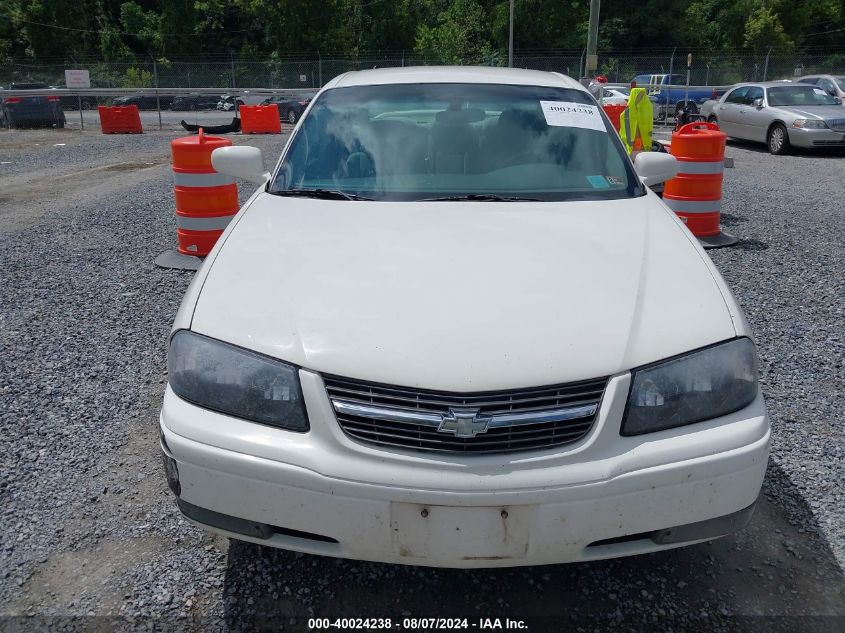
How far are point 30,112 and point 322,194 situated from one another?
23.9m

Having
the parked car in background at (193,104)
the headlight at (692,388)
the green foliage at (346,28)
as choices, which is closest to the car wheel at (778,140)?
the headlight at (692,388)

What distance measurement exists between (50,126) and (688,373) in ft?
84.8

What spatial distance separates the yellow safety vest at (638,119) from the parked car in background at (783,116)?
27.0 feet

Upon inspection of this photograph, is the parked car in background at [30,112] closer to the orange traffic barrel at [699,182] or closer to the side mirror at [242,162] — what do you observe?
the orange traffic barrel at [699,182]

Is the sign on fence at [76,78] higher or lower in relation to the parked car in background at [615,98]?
higher

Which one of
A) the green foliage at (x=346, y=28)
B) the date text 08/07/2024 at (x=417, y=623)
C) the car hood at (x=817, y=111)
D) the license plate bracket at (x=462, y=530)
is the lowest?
the date text 08/07/2024 at (x=417, y=623)

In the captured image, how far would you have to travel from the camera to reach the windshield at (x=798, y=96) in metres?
16.3

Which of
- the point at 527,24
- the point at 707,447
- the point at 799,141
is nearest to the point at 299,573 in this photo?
the point at 707,447

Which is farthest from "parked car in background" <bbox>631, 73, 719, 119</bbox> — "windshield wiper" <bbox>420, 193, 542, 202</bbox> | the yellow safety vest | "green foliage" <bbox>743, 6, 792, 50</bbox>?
"green foliage" <bbox>743, 6, 792, 50</bbox>

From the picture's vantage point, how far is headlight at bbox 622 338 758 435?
6.89ft

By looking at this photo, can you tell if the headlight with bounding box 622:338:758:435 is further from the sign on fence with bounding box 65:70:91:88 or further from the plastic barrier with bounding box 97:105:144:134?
the sign on fence with bounding box 65:70:91:88

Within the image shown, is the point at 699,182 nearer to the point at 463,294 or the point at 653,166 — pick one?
the point at 653,166

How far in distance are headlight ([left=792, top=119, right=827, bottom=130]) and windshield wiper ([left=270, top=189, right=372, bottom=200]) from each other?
1479cm

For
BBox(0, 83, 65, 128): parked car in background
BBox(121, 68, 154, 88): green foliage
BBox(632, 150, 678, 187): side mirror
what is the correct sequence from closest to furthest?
BBox(632, 150, 678, 187): side mirror → BBox(0, 83, 65, 128): parked car in background → BBox(121, 68, 154, 88): green foliage
